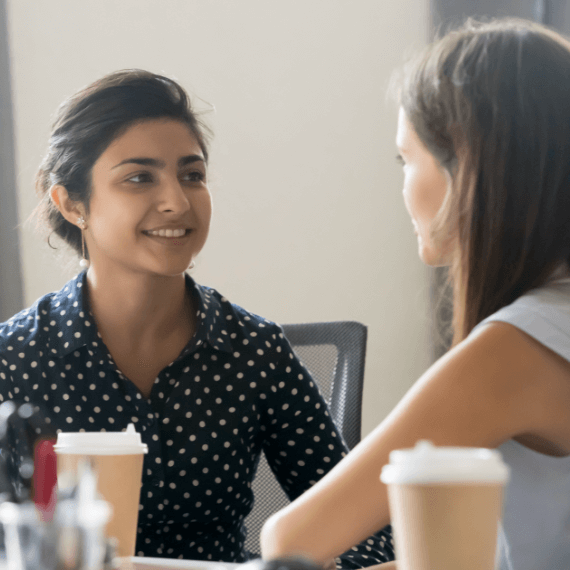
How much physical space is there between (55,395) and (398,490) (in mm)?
901

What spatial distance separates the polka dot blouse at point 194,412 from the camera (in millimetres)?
1228

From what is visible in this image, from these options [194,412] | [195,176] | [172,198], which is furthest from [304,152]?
[194,412]

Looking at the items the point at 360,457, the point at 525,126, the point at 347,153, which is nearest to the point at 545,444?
the point at 360,457

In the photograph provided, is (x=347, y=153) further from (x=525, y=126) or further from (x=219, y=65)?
(x=525, y=126)

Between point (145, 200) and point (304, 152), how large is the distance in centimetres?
127

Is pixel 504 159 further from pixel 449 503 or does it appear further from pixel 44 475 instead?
pixel 44 475

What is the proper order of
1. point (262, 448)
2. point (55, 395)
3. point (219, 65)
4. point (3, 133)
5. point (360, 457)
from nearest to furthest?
point (360, 457)
point (55, 395)
point (262, 448)
point (3, 133)
point (219, 65)

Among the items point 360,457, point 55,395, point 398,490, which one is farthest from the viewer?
point 55,395

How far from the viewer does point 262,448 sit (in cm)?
135

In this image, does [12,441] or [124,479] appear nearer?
[124,479]

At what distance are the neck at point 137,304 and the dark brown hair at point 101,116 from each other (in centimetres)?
16

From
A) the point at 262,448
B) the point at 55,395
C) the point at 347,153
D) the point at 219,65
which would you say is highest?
the point at 219,65

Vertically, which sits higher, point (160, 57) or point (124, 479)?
point (160, 57)

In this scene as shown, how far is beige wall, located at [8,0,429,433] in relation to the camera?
2461 mm
